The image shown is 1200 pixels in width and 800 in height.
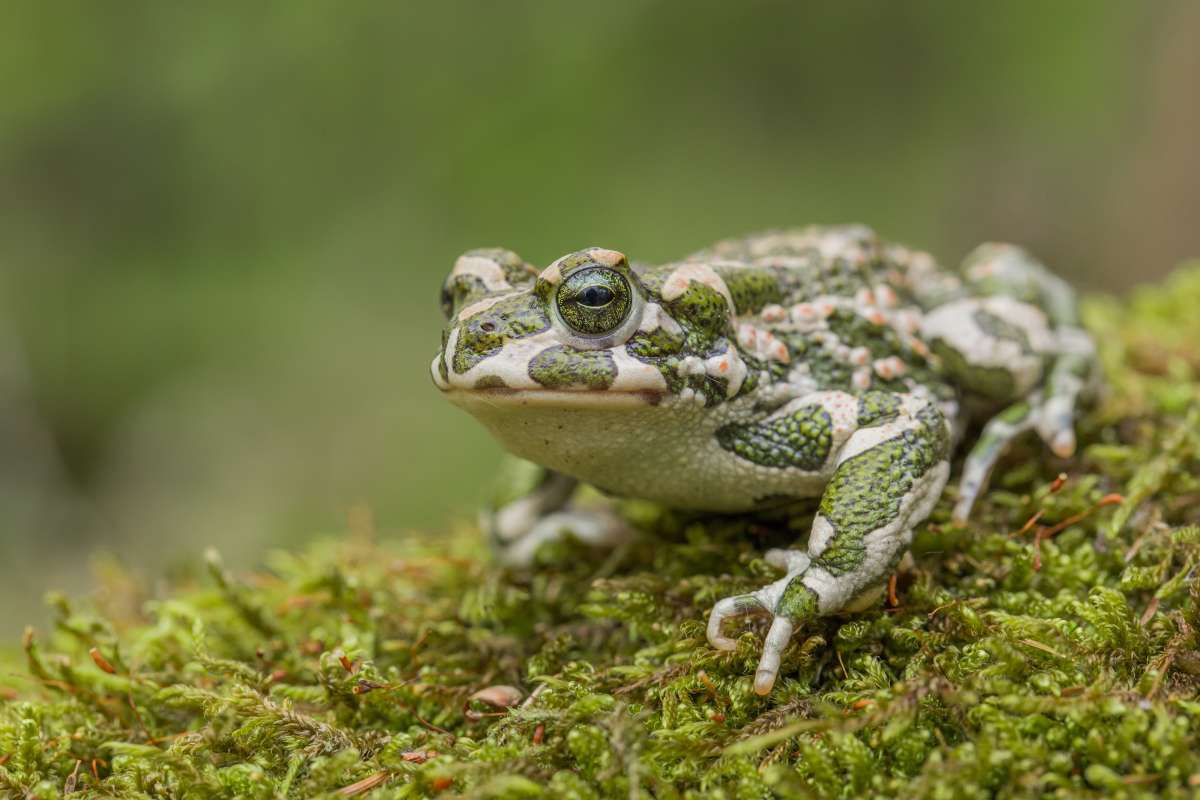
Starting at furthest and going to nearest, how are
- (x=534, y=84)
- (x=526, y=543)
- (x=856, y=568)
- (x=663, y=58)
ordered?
(x=663, y=58), (x=534, y=84), (x=526, y=543), (x=856, y=568)

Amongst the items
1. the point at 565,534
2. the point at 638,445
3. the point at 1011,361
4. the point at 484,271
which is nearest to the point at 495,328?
the point at 484,271

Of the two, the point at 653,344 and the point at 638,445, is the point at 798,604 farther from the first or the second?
the point at 653,344

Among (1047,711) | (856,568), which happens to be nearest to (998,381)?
(856,568)

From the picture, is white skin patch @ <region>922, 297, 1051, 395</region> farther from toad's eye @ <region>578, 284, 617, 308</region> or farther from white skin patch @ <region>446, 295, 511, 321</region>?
white skin patch @ <region>446, 295, 511, 321</region>

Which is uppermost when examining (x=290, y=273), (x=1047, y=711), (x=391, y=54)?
(x=391, y=54)

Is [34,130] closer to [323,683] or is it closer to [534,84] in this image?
[534,84]

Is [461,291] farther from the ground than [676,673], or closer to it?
farther from the ground
